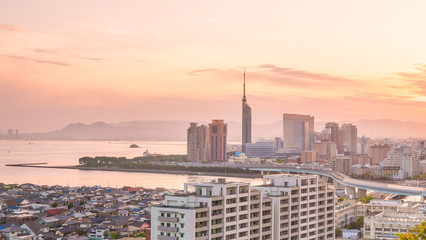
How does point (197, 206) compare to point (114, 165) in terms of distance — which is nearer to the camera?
point (197, 206)

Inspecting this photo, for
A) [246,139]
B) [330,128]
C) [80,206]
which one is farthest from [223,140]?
[80,206]

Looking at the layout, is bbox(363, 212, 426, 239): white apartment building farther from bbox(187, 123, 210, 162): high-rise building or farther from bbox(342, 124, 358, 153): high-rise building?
bbox(342, 124, 358, 153): high-rise building

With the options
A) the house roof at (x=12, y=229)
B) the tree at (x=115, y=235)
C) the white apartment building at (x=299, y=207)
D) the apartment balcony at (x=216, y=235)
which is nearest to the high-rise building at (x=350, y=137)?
the tree at (x=115, y=235)

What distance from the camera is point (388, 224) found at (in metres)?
12.3

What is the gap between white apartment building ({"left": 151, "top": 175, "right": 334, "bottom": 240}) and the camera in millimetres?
6855

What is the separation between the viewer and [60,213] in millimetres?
14336

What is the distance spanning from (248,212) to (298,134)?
6366 centimetres

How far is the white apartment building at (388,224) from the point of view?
12086 millimetres

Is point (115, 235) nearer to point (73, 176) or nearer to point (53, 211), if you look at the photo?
point (53, 211)

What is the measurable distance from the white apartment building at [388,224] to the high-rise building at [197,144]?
107ft

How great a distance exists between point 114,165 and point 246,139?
24.0m

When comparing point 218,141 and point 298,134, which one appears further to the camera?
point 298,134

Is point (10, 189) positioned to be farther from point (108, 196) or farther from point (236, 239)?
point (236, 239)

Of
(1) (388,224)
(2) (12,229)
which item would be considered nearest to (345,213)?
(1) (388,224)
